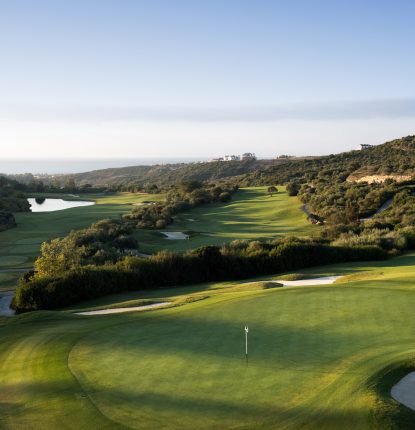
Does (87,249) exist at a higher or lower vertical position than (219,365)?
lower

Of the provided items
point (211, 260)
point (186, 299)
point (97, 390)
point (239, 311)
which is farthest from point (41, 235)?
point (97, 390)

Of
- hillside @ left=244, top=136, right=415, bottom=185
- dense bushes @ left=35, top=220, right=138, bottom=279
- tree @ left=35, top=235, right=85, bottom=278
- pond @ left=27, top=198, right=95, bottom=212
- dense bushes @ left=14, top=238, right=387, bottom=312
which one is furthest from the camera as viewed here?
pond @ left=27, top=198, right=95, bottom=212

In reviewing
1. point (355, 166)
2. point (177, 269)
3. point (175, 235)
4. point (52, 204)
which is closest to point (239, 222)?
point (175, 235)

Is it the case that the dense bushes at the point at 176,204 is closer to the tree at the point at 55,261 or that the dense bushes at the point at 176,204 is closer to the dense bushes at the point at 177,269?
Result: the tree at the point at 55,261

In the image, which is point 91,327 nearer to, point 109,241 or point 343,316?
point 343,316

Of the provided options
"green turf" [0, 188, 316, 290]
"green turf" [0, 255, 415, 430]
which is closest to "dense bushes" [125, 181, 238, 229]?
"green turf" [0, 188, 316, 290]

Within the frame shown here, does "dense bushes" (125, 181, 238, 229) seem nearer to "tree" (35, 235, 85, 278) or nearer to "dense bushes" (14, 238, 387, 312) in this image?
"tree" (35, 235, 85, 278)

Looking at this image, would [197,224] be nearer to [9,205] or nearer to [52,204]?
[9,205]
